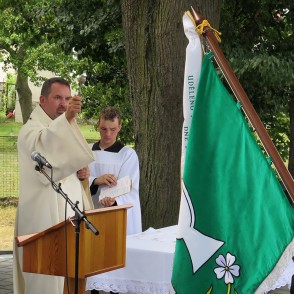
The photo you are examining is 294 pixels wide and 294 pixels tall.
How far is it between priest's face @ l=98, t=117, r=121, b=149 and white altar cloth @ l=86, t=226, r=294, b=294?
1252mm

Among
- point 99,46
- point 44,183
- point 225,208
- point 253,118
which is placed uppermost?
point 99,46

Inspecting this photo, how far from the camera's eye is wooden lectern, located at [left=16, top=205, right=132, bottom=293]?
4.90m

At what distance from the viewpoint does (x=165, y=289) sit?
5.54 m

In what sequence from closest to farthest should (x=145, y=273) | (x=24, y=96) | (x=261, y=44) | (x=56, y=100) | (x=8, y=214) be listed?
(x=145, y=273), (x=56, y=100), (x=261, y=44), (x=8, y=214), (x=24, y=96)

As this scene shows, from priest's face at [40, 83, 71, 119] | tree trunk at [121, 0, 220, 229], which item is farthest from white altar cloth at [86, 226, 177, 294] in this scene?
tree trunk at [121, 0, 220, 229]

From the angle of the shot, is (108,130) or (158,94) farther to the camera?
(158,94)

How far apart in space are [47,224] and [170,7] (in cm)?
282

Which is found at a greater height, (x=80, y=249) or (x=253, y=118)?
(x=253, y=118)

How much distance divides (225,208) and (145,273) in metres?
1.36

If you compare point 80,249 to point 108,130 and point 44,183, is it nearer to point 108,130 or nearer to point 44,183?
point 44,183

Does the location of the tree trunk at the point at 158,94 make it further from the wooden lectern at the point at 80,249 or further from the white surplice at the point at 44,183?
the wooden lectern at the point at 80,249

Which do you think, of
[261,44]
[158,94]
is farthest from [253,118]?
[261,44]

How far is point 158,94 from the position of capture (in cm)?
795

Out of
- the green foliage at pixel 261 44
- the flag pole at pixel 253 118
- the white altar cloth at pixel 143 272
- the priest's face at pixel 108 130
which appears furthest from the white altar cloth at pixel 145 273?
the green foliage at pixel 261 44
